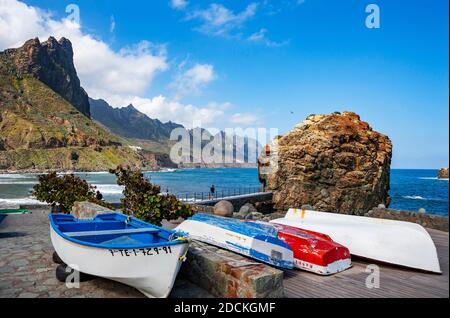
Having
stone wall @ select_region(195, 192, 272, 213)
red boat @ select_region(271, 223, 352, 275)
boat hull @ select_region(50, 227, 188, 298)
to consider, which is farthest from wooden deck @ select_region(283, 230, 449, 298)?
stone wall @ select_region(195, 192, 272, 213)

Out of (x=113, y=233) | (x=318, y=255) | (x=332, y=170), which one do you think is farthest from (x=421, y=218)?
(x=332, y=170)

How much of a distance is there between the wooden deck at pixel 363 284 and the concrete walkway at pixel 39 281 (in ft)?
7.37

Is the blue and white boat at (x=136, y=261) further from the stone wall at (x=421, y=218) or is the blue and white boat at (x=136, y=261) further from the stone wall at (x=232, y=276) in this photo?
the stone wall at (x=421, y=218)

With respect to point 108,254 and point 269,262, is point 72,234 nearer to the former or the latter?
point 108,254

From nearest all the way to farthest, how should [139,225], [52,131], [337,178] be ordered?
[139,225]
[337,178]
[52,131]

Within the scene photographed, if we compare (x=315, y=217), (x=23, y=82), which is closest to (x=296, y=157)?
(x=315, y=217)

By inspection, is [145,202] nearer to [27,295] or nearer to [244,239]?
[244,239]

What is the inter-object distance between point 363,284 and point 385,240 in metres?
2.45

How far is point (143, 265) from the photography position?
5289 millimetres

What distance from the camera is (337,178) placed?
4259 centimetres

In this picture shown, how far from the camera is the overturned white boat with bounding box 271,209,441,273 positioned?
827 centimetres

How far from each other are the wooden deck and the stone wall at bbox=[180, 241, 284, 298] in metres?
1.23

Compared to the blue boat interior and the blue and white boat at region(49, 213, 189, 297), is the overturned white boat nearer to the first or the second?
the blue boat interior
